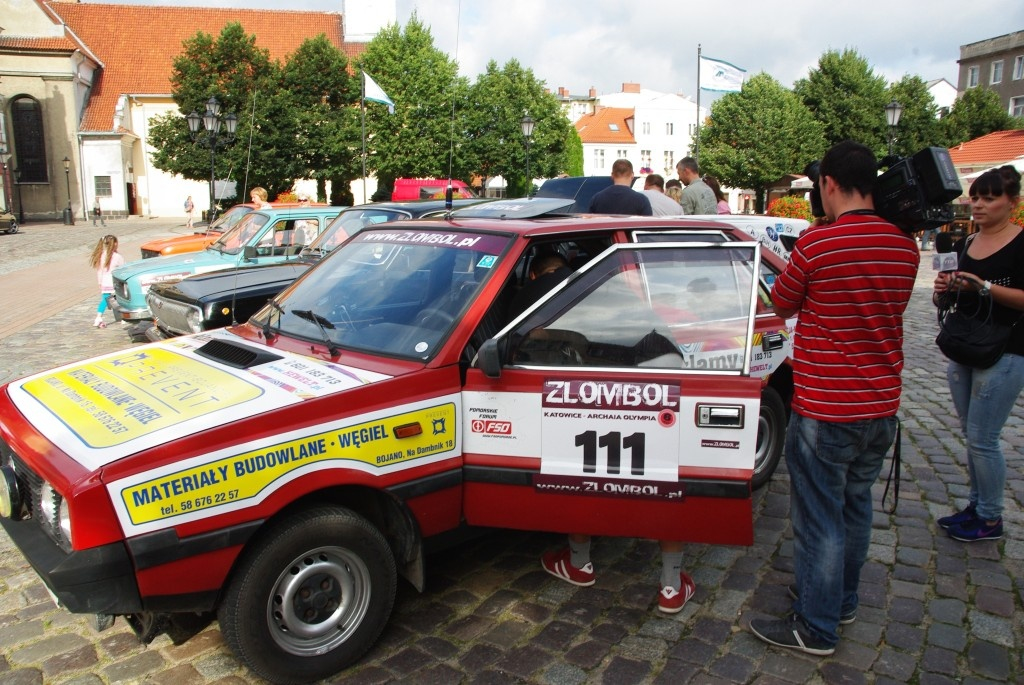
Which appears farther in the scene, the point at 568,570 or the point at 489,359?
the point at 568,570

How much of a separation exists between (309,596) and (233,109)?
38625 millimetres

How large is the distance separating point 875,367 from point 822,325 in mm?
254

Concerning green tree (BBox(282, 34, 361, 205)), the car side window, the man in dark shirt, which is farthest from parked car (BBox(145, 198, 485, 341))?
green tree (BBox(282, 34, 361, 205))

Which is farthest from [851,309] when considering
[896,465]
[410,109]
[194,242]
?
[410,109]

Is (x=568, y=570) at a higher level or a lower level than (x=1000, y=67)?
lower

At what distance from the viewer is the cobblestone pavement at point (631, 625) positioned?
319 cm

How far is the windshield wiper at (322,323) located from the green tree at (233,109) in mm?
34511

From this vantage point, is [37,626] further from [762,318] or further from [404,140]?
[404,140]

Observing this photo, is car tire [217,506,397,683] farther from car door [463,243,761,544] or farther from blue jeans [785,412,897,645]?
blue jeans [785,412,897,645]

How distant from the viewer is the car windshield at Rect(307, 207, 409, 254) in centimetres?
911

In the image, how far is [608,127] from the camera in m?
84.8

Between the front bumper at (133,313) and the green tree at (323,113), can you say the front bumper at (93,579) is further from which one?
the green tree at (323,113)

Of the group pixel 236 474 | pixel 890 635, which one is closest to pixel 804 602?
pixel 890 635

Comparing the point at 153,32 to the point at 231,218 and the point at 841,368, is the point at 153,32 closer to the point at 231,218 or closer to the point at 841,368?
the point at 231,218
